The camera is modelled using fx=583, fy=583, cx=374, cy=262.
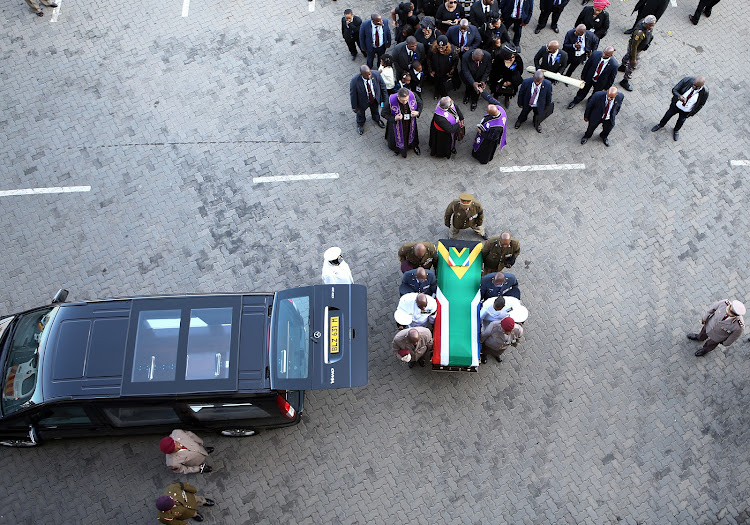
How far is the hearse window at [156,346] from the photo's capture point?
720 centimetres

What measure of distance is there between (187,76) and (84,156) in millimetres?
2487

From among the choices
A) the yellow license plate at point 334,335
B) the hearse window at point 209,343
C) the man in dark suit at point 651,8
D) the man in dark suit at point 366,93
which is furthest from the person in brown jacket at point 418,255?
the man in dark suit at point 651,8

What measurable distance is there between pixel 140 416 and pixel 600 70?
9465mm

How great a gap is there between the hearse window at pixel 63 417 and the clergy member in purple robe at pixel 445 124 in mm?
6859

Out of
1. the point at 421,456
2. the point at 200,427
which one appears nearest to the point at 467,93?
the point at 421,456

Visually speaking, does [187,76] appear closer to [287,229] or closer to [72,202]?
[72,202]

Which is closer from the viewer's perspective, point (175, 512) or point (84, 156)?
point (175, 512)

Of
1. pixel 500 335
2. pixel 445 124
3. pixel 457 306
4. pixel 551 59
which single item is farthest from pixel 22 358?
pixel 551 59

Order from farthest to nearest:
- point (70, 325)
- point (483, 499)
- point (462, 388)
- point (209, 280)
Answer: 1. point (209, 280)
2. point (462, 388)
3. point (483, 499)
4. point (70, 325)

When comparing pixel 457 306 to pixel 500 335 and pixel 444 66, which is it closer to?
pixel 500 335

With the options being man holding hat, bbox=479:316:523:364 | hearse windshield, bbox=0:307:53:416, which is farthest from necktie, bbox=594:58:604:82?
hearse windshield, bbox=0:307:53:416

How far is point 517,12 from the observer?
37.7ft

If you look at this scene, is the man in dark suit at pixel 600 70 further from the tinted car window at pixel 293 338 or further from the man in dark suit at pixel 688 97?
the tinted car window at pixel 293 338

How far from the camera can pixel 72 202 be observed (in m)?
10.2
